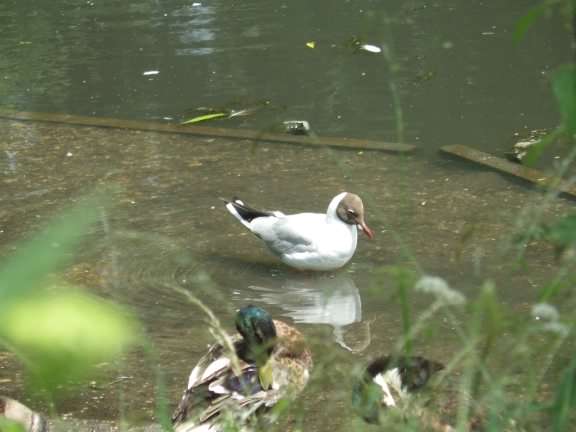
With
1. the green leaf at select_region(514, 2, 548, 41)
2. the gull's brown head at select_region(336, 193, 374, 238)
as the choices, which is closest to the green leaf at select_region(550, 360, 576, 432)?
the green leaf at select_region(514, 2, 548, 41)

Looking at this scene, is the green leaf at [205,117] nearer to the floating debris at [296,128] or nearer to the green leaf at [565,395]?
the floating debris at [296,128]

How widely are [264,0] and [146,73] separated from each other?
226cm

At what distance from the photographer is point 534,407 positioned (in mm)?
1856

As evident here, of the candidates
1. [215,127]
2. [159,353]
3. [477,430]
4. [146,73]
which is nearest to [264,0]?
[146,73]

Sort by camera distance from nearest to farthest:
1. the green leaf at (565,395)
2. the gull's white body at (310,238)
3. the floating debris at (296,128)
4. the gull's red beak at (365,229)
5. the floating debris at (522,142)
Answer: the green leaf at (565,395)
the gull's white body at (310,238)
the gull's red beak at (365,229)
the floating debris at (522,142)
the floating debris at (296,128)

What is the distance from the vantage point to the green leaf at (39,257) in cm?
77

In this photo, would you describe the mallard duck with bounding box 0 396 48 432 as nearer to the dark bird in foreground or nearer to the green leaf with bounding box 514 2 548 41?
the dark bird in foreground

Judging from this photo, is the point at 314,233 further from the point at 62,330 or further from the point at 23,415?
the point at 62,330

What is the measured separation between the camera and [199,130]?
7.91 metres

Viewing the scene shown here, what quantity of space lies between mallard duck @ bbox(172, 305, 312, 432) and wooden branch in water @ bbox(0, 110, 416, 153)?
283 cm

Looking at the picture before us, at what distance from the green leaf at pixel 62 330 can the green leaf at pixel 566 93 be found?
3.09ft

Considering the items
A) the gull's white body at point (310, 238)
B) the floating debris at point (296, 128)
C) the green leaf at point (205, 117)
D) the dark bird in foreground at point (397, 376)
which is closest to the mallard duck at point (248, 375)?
the dark bird in foreground at point (397, 376)

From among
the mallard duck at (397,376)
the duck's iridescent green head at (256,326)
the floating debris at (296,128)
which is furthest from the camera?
the floating debris at (296,128)

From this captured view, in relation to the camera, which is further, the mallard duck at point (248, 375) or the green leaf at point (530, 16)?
the mallard duck at point (248, 375)
